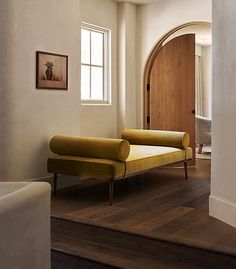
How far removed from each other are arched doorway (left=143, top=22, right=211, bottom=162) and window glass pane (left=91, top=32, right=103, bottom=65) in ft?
2.86

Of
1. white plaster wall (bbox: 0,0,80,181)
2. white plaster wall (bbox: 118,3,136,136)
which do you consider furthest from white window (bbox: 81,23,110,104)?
white plaster wall (bbox: 0,0,80,181)

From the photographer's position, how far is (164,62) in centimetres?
627

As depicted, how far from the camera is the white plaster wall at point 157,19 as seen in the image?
5680mm

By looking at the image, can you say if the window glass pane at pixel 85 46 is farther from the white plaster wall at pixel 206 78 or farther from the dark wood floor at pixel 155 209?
the white plaster wall at pixel 206 78

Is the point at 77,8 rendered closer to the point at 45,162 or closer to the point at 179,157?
the point at 45,162

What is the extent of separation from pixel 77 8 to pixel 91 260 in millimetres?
3193

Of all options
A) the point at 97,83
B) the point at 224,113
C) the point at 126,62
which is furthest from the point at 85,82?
the point at 224,113

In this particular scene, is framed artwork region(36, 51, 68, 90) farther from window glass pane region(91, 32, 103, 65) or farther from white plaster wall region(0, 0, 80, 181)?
window glass pane region(91, 32, 103, 65)

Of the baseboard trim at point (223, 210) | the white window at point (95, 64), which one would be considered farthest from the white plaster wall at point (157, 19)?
the baseboard trim at point (223, 210)

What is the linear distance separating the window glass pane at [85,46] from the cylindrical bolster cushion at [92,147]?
1.45m

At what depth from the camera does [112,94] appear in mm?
5980

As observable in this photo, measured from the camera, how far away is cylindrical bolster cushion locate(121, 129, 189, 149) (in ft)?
17.3

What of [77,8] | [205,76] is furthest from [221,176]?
[205,76]

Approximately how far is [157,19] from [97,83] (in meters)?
1.36
